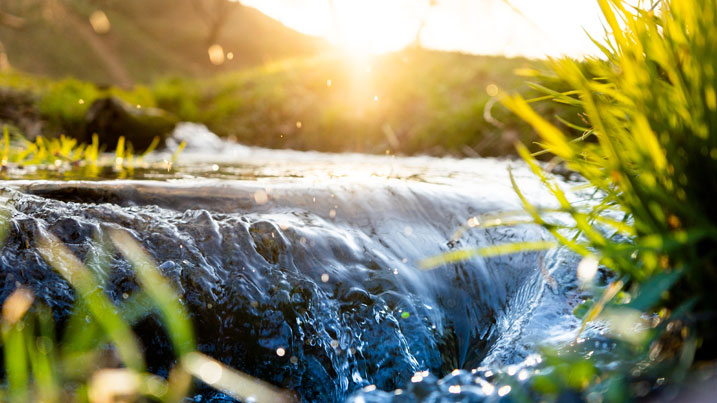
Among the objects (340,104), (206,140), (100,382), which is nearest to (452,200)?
(100,382)

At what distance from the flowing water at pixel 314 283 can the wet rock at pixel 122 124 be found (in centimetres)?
543

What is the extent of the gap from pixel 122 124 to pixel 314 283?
6335 mm

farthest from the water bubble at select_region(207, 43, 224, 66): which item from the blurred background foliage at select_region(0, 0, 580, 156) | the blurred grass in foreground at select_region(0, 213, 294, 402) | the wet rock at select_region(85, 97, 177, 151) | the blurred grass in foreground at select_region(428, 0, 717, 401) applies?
the blurred grass in foreground at select_region(428, 0, 717, 401)

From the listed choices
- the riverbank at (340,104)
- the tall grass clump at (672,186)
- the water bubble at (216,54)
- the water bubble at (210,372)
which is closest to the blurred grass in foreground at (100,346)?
the water bubble at (210,372)

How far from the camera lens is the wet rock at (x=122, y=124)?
679cm

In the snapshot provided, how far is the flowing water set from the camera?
124 cm

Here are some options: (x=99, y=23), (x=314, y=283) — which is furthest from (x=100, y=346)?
(x=99, y=23)

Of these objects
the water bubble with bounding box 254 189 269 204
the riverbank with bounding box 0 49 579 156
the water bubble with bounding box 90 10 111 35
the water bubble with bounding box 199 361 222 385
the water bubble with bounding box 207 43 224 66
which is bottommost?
the water bubble with bounding box 199 361 222 385

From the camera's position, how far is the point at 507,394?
2.64 ft

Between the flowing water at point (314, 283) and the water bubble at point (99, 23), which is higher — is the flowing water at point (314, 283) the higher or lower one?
the lower one

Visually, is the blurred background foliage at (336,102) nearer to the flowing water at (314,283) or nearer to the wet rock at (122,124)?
the wet rock at (122,124)

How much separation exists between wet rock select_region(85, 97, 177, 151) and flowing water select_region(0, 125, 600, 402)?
5.43 meters

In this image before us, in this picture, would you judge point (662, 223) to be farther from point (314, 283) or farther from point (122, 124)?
point (122, 124)

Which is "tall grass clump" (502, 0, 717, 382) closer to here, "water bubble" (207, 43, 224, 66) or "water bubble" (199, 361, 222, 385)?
"water bubble" (199, 361, 222, 385)
